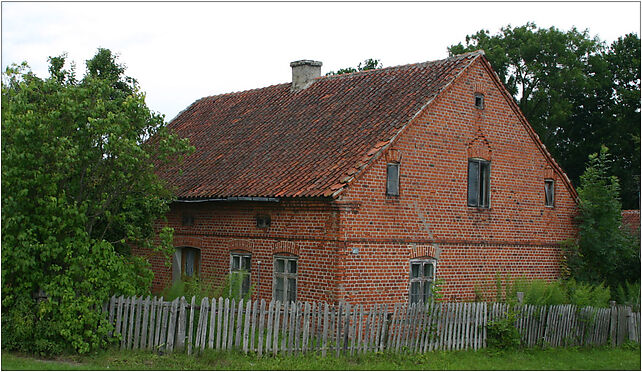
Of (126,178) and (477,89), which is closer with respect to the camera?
(126,178)

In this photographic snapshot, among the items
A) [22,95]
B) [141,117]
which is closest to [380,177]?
[141,117]

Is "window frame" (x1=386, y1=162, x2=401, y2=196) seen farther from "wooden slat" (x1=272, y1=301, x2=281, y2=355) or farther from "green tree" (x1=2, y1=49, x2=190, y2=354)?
"green tree" (x1=2, y1=49, x2=190, y2=354)

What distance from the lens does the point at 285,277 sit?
684 inches

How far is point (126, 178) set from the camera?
1445 centimetres

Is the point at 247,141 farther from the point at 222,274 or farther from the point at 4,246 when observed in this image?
the point at 4,246

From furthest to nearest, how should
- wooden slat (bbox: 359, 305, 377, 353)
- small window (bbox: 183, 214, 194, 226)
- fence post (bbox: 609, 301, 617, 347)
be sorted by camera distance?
small window (bbox: 183, 214, 194, 226), fence post (bbox: 609, 301, 617, 347), wooden slat (bbox: 359, 305, 377, 353)

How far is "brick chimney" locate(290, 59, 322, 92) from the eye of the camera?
2342 cm

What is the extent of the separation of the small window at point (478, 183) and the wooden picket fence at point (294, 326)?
345 cm

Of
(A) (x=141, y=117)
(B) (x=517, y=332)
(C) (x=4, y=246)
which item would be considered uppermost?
(A) (x=141, y=117)

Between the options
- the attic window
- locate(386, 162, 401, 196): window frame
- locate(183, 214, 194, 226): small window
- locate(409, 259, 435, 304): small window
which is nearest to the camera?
locate(386, 162, 401, 196): window frame

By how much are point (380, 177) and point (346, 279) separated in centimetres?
→ 237

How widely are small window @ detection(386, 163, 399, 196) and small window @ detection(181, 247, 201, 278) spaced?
5839mm

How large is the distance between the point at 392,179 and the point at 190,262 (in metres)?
6.41

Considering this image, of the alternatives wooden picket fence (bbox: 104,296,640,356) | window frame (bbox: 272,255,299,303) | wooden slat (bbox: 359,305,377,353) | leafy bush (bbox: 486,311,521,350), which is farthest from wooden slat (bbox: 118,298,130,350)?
leafy bush (bbox: 486,311,521,350)
